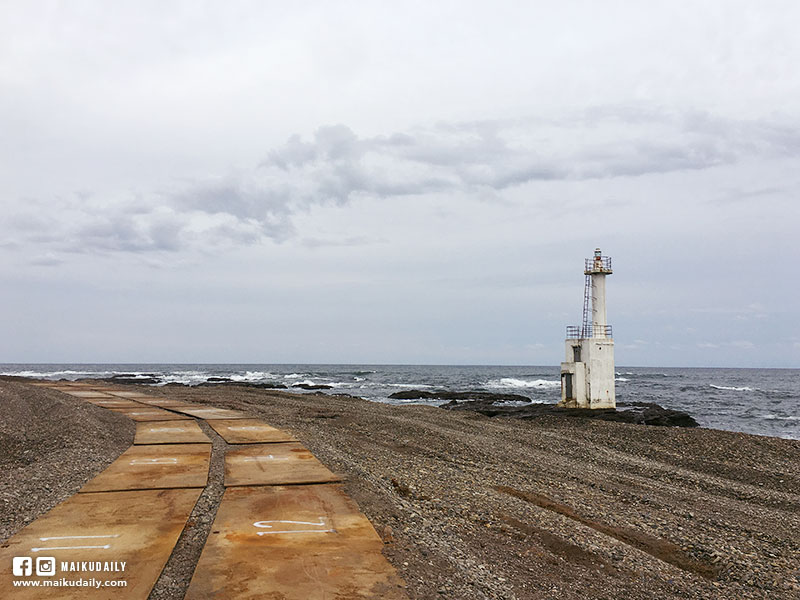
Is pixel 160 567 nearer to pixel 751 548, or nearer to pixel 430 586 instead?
pixel 430 586

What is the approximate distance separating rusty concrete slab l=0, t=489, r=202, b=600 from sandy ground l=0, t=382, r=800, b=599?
0.17 meters

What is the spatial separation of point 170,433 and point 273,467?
3.66 meters

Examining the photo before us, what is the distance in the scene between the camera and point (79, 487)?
5816 millimetres

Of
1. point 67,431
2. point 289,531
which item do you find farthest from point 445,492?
point 67,431

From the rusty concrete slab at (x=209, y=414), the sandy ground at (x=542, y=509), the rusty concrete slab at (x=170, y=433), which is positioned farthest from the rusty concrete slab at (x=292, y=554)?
the rusty concrete slab at (x=209, y=414)

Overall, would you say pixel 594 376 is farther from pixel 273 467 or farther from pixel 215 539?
pixel 215 539

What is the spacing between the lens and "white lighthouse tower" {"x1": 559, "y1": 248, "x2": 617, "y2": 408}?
22562mm

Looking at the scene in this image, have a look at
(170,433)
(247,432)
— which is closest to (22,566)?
(170,433)

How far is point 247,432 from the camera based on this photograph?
9.96 metres

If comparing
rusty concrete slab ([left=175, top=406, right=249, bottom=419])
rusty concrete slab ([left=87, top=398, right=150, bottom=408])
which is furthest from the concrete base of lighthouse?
rusty concrete slab ([left=87, top=398, right=150, bottom=408])

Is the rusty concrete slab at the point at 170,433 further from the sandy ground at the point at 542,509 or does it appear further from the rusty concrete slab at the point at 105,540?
the rusty concrete slab at the point at 105,540

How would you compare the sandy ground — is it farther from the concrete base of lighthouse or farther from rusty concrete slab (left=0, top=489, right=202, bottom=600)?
the concrete base of lighthouse

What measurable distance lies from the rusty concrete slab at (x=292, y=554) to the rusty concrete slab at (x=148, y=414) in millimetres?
7140

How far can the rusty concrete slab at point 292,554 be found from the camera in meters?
3.38
